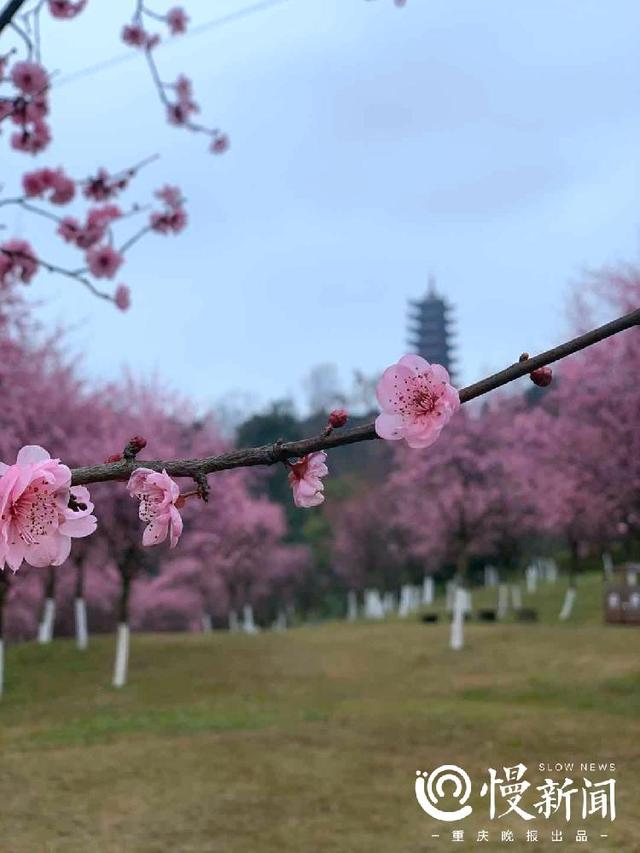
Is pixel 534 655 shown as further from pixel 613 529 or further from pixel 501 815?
pixel 501 815

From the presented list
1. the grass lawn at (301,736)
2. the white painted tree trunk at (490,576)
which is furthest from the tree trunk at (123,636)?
the white painted tree trunk at (490,576)

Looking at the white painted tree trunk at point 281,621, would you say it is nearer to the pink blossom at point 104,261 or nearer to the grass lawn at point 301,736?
the grass lawn at point 301,736

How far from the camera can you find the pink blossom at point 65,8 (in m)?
4.48

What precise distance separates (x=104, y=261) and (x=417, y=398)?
4259mm

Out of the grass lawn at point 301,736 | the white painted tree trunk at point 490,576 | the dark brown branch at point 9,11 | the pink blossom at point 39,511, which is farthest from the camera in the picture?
the white painted tree trunk at point 490,576

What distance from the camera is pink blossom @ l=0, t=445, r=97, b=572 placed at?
1124 millimetres

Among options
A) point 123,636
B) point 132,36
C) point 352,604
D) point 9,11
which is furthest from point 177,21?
point 352,604

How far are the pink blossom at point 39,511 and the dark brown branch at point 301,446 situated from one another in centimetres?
3

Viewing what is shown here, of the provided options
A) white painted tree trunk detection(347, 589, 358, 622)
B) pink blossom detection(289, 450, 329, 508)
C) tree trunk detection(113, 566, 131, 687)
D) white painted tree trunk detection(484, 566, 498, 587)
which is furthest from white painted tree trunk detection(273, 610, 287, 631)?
pink blossom detection(289, 450, 329, 508)

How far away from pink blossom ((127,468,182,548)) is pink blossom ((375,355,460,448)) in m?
0.33


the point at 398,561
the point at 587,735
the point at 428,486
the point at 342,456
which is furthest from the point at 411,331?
the point at 587,735

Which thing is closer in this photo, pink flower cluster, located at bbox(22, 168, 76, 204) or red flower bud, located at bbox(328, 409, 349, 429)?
red flower bud, located at bbox(328, 409, 349, 429)

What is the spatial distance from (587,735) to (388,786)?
3.54m

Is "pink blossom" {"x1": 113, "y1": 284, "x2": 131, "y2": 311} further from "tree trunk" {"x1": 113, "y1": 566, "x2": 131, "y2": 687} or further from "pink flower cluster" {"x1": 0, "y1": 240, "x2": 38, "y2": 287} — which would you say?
"tree trunk" {"x1": 113, "y1": 566, "x2": 131, "y2": 687}
